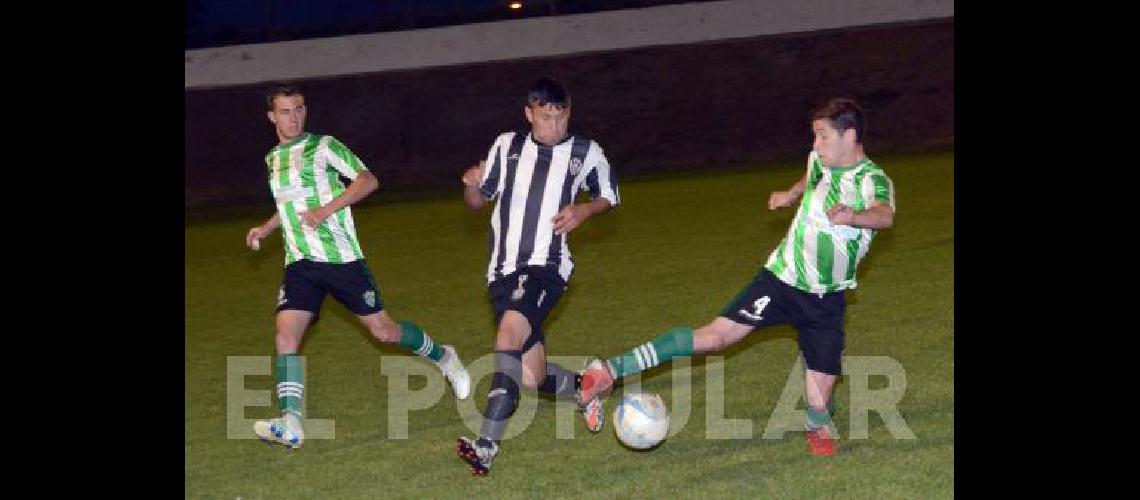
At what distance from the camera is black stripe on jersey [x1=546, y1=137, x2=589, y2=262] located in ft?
24.5

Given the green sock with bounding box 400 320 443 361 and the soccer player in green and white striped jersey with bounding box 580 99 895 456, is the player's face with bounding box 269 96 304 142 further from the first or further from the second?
the soccer player in green and white striped jersey with bounding box 580 99 895 456

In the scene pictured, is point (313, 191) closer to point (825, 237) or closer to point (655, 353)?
point (655, 353)

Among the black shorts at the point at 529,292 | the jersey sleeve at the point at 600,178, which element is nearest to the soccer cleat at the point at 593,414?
the black shorts at the point at 529,292

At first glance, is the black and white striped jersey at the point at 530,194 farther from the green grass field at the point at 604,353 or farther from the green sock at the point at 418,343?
the green sock at the point at 418,343

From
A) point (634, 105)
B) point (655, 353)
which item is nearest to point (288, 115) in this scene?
point (655, 353)

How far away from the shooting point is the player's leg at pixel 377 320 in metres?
8.07

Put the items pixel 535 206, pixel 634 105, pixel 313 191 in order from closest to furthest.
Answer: pixel 535 206 < pixel 313 191 < pixel 634 105

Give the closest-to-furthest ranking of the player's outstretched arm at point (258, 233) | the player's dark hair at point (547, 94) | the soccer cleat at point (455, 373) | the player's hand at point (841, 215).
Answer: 1. the player's hand at point (841, 215)
2. the player's dark hair at point (547, 94)
3. the player's outstretched arm at point (258, 233)
4. the soccer cleat at point (455, 373)

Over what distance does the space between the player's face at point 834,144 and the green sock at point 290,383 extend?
9.11 ft

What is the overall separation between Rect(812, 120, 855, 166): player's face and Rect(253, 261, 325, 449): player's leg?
269cm

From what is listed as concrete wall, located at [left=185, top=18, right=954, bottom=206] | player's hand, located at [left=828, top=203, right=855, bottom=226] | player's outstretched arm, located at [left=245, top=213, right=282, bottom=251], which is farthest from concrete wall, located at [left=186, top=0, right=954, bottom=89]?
player's hand, located at [left=828, top=203, right=855, bottom=226]

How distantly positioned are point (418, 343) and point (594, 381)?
6.19ft

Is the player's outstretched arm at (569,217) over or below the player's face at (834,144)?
below

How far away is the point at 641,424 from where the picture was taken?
709cm
